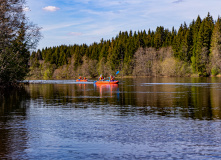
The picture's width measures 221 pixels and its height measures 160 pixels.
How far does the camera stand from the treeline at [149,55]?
113600 millimetres

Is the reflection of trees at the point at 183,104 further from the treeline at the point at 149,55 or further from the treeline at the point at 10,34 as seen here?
the treeline at the point at 149,55

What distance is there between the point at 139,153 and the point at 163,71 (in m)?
119

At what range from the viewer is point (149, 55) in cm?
14612

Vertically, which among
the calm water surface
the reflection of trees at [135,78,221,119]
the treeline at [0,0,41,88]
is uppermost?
the treeline at [0,0,41,88]

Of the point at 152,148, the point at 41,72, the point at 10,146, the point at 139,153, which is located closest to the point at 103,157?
the point at 139,153

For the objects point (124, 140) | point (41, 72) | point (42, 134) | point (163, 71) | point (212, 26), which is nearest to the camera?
point (124, 140)

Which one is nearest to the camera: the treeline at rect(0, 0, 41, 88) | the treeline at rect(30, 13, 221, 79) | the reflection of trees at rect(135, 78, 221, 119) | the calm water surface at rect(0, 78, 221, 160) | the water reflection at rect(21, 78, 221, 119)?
the calm water surface at rect(0, 78, 221, 160)

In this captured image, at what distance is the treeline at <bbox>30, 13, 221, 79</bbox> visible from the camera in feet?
373

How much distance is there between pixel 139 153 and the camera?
1062 cm

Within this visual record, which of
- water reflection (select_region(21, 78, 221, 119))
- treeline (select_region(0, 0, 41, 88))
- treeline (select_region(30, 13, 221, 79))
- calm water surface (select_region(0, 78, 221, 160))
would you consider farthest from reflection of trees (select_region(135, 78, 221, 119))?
treeline (select_region(30, 13, 221, 79))

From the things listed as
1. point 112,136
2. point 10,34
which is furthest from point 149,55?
point 112,136

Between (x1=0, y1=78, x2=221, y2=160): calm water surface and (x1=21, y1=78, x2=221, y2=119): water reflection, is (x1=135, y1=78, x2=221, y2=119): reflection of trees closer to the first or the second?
(x1=21, y1=78, x2=221, y2=119): water reflection

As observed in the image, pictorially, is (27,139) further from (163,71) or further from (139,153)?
(163,71)

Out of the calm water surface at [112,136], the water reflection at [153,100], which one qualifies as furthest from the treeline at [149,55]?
the calm water surface at [112,136]
